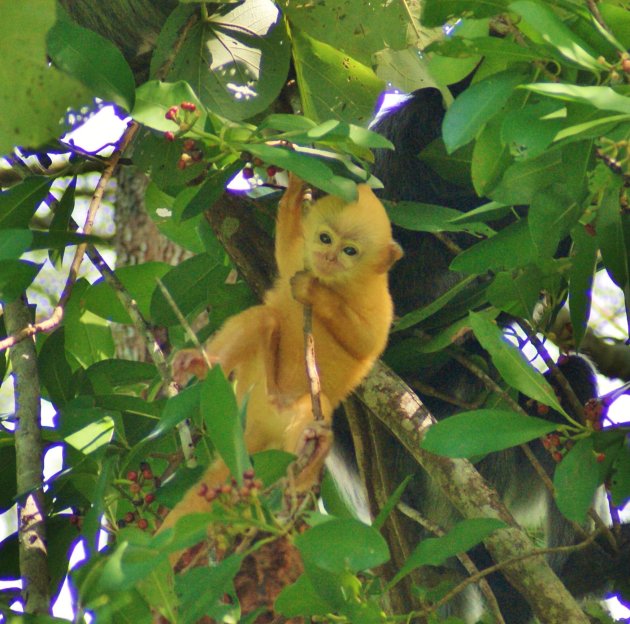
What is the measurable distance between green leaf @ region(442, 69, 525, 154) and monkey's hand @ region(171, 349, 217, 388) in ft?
1.92

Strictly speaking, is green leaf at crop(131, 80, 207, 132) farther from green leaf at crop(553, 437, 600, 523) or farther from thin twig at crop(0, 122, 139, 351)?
green leaf at crop(553, 437, 600, 523)

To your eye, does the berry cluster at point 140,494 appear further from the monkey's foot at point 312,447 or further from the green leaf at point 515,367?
the green leaf at point 515,367

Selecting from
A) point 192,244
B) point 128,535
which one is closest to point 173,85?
point 128,535

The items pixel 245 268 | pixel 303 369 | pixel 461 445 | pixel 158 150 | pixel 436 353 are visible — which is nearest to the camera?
pixel 461 445

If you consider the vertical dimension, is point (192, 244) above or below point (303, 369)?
above

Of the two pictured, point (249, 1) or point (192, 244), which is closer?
point (249, 1)

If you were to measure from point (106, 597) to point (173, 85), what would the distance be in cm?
69

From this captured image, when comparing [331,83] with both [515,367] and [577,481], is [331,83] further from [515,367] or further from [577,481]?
[577,481]

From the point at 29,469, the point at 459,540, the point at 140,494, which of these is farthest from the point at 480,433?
the point at 29,469

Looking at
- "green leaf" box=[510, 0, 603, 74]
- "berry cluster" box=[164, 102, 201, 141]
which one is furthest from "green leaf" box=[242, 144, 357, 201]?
"green leaf" box=[510, 0, 603, 74]

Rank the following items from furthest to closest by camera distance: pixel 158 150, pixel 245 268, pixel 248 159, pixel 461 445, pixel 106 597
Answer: pixel 245 268 → pixel 158 150 → pixel 248 159 → pixel 461 445 → pixel 106 597

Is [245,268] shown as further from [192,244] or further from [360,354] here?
[360,354]

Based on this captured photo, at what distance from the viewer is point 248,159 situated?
148 cm

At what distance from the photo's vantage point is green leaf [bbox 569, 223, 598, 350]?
155 cm
